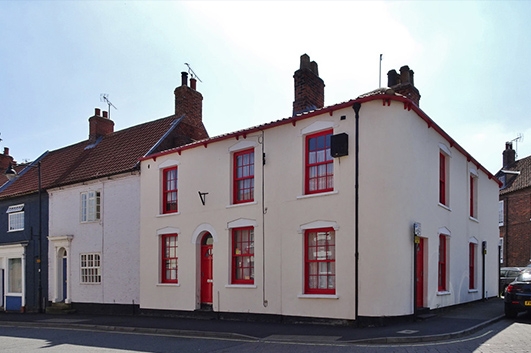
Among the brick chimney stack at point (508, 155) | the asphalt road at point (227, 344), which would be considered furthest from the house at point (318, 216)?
the brick chimney stack at point (508, 155)

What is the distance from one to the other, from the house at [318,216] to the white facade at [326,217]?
0.12 ft

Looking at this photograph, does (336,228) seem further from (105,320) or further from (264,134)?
(105,320)

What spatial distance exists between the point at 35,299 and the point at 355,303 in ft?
59.8

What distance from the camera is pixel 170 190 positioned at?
1903 centimetres

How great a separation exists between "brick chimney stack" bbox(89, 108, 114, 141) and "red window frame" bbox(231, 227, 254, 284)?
13957 mm

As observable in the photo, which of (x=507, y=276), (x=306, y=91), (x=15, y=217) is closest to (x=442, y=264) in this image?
(x=306, y=91)

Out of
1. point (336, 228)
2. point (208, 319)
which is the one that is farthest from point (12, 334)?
point (336, 228)

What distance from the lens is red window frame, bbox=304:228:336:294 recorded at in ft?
45.6

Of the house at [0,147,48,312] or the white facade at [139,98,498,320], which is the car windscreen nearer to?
the white facade at [139,98,498,320]

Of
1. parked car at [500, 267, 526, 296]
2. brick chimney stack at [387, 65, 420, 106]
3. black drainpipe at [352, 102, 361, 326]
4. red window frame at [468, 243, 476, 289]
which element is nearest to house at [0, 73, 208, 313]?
black drainpipe at [352, 102, 361, 326]

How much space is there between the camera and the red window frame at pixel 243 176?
1634 cm

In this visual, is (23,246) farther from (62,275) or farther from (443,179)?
(443,179)

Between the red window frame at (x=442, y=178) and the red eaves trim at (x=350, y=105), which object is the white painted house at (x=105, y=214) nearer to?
the red eaves trim at (x=350, y=105)

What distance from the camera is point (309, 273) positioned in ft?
47.2
